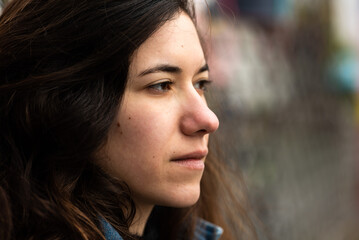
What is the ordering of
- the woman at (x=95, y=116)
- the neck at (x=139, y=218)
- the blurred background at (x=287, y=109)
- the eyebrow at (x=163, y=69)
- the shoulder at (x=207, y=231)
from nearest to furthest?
the woman at (x=95, y=116) → the eyebrow at (x=163, y=69) → the neck at (x=139, y=218) → the shoulder at (x=207, y=231) → the blurred background at (x=287, y=109)

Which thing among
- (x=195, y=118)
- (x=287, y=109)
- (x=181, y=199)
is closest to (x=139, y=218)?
(x=181, y=199)

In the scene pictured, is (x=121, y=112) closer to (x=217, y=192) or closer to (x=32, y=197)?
(x=32, y=197)

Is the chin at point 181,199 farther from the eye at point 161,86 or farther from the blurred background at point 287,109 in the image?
the blurred background at point 287,109

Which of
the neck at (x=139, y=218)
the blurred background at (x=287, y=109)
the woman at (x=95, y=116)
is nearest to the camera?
the woman at (x=95, y=116)

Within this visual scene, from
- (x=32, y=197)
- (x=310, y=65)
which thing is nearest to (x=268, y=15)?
(x=310, y=65)

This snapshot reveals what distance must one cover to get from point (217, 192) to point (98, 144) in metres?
1.04

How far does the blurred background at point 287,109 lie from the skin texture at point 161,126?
0.88 m

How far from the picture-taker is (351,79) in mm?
9375

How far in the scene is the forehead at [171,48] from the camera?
1.68 metres

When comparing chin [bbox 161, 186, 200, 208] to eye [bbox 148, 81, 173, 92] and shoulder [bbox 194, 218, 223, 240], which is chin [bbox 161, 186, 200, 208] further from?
shoulder [bbox 194, 218, 223, 240]

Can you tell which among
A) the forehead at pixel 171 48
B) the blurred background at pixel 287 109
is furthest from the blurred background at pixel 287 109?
the forehead at pixel 171 48

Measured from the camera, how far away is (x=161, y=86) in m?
1.73

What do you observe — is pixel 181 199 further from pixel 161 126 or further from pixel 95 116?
pixel 95 116

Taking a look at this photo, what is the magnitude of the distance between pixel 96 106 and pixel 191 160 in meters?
0.42
